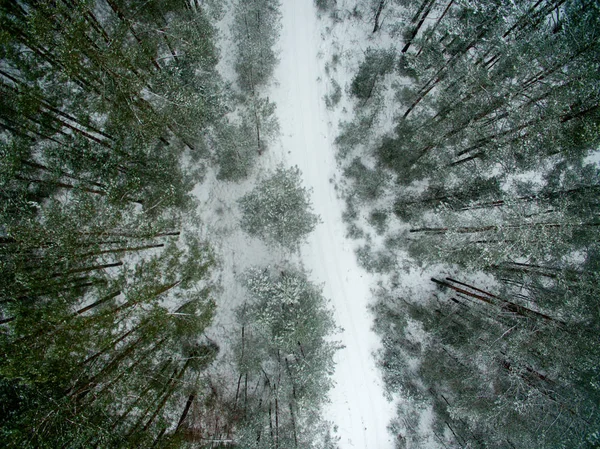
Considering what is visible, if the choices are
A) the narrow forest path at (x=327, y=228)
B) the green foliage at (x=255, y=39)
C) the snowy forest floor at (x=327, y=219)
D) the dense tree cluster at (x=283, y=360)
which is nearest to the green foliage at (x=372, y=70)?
the snowy forest floor at (x=327, y=219)

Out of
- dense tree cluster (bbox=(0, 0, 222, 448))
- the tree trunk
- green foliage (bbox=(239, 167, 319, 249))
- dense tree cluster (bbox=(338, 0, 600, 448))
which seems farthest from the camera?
the tree trunk

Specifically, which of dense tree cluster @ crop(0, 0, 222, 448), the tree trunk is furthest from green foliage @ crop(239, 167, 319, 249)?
the tree trunk

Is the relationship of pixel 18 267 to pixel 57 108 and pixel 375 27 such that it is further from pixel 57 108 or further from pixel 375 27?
pixel 375 27

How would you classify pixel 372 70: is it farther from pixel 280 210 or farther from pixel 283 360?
pixel 283 360

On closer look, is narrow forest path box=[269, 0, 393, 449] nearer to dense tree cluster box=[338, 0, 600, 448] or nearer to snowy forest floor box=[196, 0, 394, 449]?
snowy forest floor box=[196, 0, 394, 449]

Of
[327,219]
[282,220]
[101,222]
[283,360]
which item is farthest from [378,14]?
[283,360]

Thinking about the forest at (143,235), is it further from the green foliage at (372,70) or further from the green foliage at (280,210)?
the green foliage at (372,70)

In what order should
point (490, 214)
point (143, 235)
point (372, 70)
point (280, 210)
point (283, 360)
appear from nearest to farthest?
point (143, 235)
point (490, 214)
point (280, 210)
point (283, 360)
point (372, 70)
